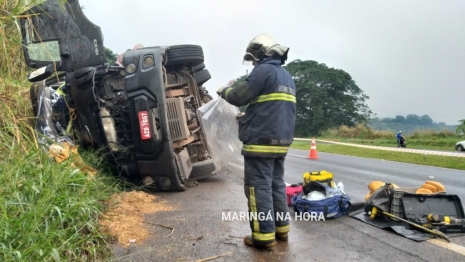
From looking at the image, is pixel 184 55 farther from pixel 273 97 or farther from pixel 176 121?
pixel 273 97

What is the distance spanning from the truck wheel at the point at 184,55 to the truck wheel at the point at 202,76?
0.38 metres

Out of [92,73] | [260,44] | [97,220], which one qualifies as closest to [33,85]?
[92,73]

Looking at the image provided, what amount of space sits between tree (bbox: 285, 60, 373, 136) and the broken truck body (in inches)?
1746

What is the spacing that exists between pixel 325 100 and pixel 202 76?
4617 cm

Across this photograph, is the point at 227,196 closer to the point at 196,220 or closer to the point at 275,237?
the point at 196,220

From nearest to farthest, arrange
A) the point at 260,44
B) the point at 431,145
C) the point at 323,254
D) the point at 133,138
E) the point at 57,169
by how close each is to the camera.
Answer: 1. the point at 323,254
2. the point at 57,169
3. the point at 260,44
4. the point at 133,138
5. the point at 431,145

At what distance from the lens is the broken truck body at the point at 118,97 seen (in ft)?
14.1

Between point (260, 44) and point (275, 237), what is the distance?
5.08 ft

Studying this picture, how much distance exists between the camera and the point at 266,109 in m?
3.06

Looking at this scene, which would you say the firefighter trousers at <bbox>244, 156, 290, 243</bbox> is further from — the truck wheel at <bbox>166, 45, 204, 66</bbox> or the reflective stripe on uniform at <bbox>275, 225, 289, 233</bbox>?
the truck wheel at <bbox>166, 45, 204, 66</bbox>

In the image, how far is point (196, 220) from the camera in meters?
3.50

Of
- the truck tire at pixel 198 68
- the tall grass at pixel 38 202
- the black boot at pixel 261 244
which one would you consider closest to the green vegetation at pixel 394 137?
the truck tire at pixel 198 68

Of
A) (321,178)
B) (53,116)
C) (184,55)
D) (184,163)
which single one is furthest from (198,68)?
(321,178)

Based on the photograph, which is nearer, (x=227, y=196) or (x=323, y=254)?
(x=323, y=254)
